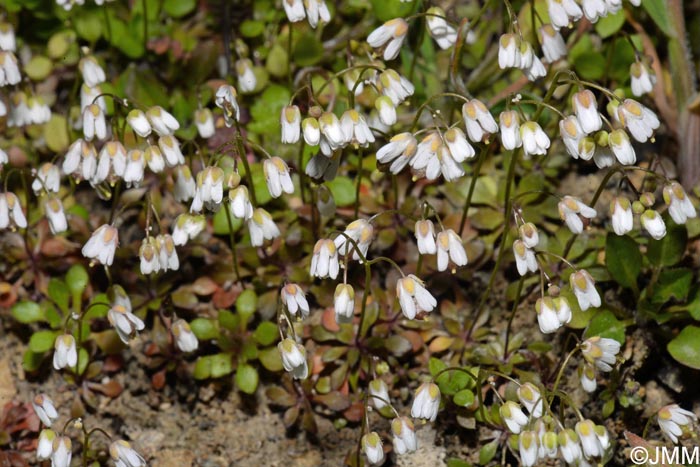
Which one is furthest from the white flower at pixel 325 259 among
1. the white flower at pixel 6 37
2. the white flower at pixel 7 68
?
the white flower at pixel 6 37

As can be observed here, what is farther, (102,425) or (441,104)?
(441,104)

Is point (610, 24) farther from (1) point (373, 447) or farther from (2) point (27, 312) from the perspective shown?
(2) point (27, 312)

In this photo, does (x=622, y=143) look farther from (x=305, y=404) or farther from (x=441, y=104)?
(x=305, y=404)

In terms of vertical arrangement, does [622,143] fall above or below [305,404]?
above

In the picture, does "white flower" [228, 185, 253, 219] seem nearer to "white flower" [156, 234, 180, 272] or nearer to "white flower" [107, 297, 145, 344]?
"white flower" [156, 234, 180, 272]

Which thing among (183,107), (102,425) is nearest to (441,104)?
(183,107)

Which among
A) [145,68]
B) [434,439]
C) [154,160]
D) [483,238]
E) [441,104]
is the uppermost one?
[154,160]

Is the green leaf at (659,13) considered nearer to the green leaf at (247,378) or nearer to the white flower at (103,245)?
the green leaf at (247,378)

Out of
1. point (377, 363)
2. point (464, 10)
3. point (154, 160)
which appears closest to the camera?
point (154, 160)
